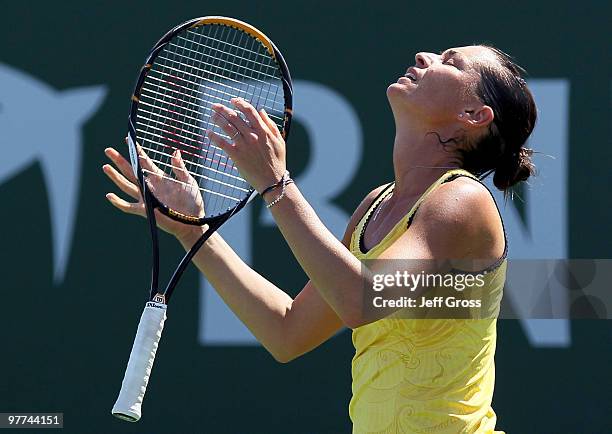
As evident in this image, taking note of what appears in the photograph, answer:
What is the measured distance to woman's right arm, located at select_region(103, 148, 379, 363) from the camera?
245 centimetres

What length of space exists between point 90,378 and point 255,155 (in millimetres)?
2373

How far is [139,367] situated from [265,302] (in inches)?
14.8

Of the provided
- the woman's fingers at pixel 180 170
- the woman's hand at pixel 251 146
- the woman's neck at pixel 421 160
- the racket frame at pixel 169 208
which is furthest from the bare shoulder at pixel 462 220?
the woman's fingers at pixel 180 170

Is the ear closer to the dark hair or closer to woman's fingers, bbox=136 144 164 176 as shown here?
the dark hair

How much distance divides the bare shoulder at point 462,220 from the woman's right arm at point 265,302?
0.39m

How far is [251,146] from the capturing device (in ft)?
6.73

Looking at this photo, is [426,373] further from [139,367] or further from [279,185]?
[139,367]

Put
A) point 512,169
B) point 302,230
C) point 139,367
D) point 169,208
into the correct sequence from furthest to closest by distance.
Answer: point 169,208 → point 512,169 → point 139,367 → point 302,230

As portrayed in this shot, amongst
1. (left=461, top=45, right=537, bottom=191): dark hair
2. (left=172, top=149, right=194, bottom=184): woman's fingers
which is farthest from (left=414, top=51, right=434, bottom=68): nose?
(left=172, top=149, right=194, bottom=184): woman's fingers

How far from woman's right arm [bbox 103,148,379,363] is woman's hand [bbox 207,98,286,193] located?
0.43 metres

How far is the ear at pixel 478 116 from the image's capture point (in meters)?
2.25

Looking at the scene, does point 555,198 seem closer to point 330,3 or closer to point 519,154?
point 330,3

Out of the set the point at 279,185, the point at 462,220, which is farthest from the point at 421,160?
the point at 279,185

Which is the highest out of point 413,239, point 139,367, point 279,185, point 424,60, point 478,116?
point 424,60
